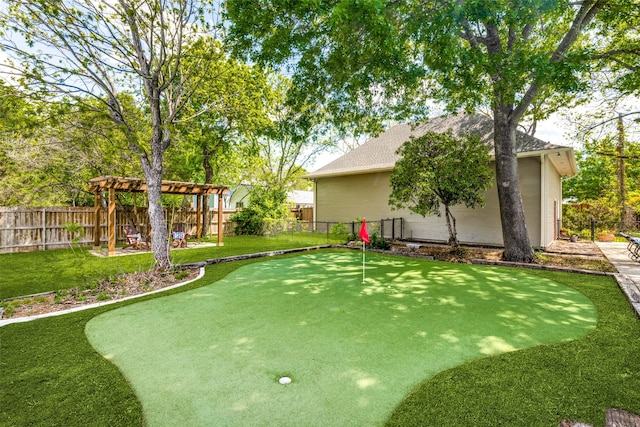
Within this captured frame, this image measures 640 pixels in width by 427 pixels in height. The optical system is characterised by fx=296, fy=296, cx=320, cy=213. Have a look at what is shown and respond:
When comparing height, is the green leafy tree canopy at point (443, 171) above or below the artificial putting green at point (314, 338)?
above

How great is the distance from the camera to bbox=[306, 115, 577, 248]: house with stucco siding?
9977 millimetres

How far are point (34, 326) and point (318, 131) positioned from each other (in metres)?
7.50

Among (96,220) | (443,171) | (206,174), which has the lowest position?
(96,220)

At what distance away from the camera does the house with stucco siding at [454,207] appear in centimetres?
998

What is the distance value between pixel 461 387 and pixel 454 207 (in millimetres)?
10375

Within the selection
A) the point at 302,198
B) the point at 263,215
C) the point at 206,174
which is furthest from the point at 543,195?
the point at 302,198

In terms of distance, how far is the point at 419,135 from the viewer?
44.1 feet

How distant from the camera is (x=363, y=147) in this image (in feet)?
52.0

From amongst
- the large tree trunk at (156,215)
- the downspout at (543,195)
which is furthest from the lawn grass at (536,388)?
the downspout at (543,195)

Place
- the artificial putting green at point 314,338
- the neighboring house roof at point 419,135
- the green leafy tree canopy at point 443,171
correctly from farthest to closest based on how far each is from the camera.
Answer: the neighboring house roof at point 419,135, the green leafy tree canopy at point 443,171, the artificial putting green at point 314,338

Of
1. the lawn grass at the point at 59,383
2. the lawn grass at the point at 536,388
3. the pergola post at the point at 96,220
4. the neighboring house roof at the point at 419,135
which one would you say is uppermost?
the neighboring house roof at the point at 419,135

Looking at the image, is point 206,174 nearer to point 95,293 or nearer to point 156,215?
point 156,215

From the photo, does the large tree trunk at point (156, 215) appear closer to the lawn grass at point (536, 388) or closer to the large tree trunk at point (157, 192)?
the large tree trunk at point (157, 192)

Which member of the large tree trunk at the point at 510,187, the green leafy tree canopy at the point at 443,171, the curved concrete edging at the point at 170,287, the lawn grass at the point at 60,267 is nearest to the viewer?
the curved concrete edging at the point at 170,287
